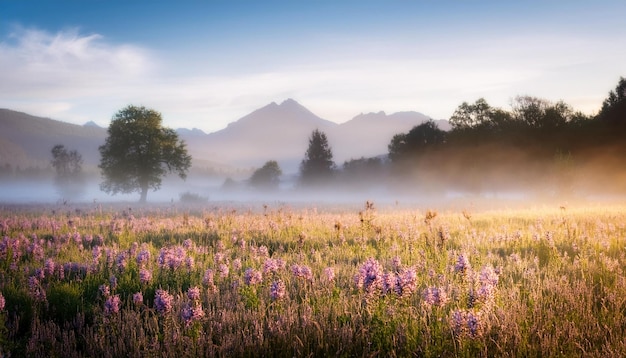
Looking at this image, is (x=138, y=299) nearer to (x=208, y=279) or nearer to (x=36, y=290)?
(x=208, y=279)

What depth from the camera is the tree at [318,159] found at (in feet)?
212

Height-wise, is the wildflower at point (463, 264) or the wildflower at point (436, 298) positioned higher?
the wildflower at point (463, 264)

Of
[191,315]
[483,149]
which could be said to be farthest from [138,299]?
[483,149]

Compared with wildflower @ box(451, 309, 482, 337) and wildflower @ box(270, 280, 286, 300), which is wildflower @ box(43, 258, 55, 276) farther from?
wildflower @ box(451, 309, 482, 337)

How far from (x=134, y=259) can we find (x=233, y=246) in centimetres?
259

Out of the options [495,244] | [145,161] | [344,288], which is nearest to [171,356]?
[344,288]

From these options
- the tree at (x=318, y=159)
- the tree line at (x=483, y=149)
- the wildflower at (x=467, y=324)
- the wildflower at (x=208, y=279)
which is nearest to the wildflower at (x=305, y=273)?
the wildflower at (x=208, y=279)

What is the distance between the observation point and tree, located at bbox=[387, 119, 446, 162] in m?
54.7

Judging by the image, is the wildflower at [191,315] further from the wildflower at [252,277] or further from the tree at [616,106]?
the tree at [616,106]

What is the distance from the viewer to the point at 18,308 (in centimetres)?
541

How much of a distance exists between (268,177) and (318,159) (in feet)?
114

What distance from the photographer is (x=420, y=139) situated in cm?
5584

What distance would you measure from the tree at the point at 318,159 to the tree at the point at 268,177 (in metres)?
31.4

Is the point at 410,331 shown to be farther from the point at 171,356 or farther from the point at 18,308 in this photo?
the point at 18,308
